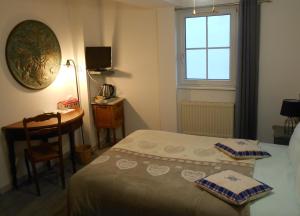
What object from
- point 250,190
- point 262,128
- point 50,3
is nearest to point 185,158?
point 250,190

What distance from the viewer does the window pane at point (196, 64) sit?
411 centimetres

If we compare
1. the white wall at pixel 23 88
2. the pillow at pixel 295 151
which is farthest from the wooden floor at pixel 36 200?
the pillow at pixel 295 151

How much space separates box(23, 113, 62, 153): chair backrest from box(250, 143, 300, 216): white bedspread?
211cm

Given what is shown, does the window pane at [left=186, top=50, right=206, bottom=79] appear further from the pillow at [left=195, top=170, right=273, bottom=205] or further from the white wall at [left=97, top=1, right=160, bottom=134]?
the pillow at [left=195, top=170, right=273, bottom=205]

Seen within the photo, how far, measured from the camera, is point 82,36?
397cm

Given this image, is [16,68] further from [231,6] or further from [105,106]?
[231,6]

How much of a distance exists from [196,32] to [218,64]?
0.56 m

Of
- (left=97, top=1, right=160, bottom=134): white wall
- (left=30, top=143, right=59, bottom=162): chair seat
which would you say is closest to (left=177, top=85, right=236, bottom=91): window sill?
(left=97, top=1, right=160, bottom=134): white wall

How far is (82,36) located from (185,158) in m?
2.43

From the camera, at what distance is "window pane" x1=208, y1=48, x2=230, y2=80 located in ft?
13.0

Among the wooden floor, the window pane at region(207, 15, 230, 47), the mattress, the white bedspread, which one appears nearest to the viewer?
the white bedspread

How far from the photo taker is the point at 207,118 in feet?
13.4

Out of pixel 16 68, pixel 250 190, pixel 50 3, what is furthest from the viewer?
pixel 50 3

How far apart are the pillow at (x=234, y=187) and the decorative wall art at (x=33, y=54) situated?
2421 millimetres
